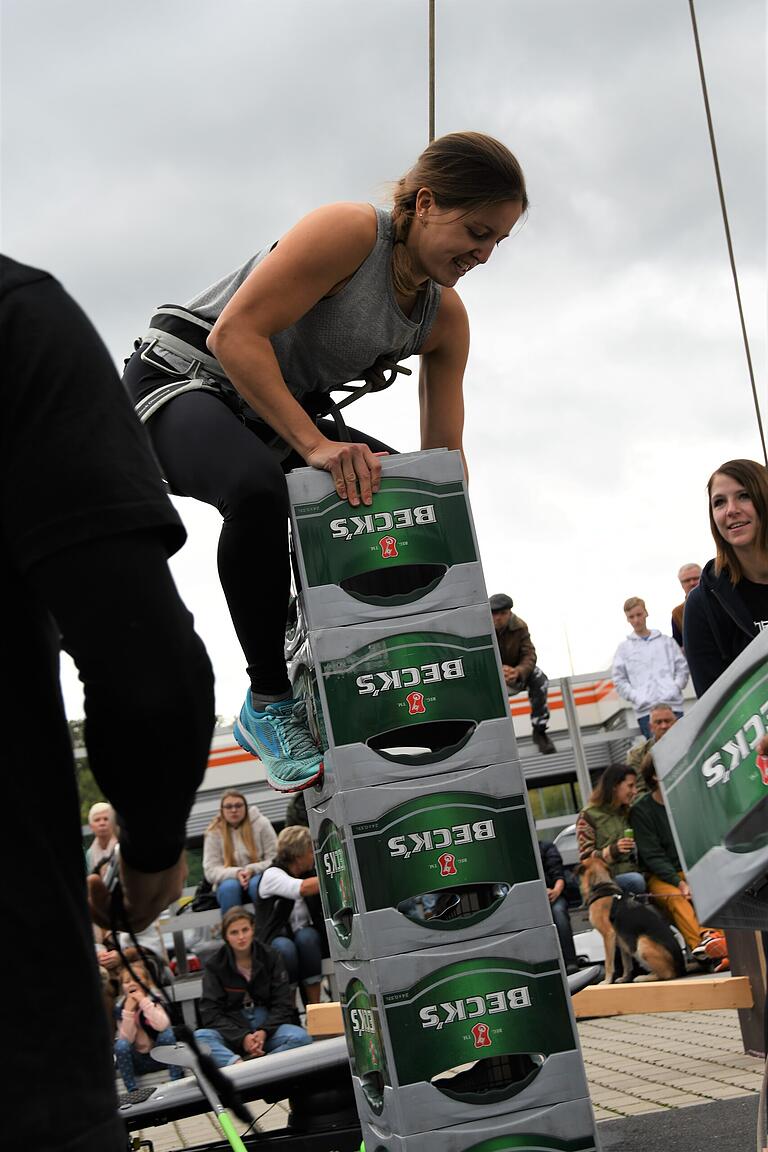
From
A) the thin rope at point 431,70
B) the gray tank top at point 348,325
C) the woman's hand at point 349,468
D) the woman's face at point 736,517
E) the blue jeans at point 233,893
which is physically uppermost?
the thin rope at point 431,70

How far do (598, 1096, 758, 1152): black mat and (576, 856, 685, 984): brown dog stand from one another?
3888 millimetres

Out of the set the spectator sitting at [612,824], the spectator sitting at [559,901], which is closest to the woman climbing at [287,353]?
the spectator sitting at [559,901]

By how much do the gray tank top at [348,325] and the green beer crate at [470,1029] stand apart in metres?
1.57

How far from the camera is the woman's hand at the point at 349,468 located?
3.25 metres

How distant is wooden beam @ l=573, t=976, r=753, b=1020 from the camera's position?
17.2ft

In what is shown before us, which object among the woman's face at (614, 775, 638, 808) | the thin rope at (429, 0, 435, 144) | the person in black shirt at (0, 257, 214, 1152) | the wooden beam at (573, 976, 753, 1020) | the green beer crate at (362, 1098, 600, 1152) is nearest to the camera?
the person in black shirt at (0, 257, 214, 1152)

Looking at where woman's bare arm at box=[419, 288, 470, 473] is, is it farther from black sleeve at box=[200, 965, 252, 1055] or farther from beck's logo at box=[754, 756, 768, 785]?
black sleeve at box=[200, 965, 252, 1055]

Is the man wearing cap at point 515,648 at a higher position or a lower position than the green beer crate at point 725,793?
higher

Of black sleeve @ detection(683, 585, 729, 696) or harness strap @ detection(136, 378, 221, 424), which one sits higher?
harness strap @ detection(136, 378, 221, 424)

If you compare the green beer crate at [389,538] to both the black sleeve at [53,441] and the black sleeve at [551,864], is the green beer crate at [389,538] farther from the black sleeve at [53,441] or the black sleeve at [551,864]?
the black sleeve at [551,864]

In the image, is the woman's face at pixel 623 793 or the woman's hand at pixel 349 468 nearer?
the woman's hand at pixel 349 468

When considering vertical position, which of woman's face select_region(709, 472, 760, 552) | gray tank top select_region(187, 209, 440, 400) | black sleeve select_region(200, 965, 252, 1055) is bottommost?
black sleeve select_region(200, 965, 252, 1055)

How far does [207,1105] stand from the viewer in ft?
13.5

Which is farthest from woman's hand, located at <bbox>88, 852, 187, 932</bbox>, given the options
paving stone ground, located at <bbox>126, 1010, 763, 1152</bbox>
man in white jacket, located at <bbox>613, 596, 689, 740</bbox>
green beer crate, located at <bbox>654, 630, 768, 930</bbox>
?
man in white jacket, located at <bbox>613, 596, 689, 740</bbox>
